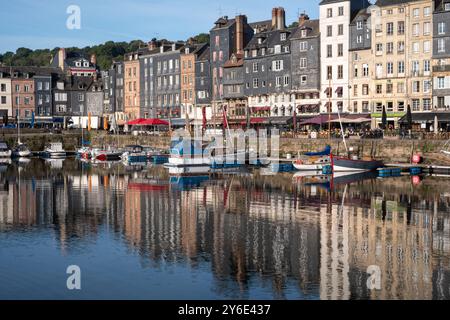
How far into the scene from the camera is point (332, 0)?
250 feet

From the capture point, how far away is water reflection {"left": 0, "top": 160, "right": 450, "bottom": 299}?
2370 centimetres

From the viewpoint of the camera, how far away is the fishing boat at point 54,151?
86812 mm

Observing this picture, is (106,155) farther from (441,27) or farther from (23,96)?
(441,27)

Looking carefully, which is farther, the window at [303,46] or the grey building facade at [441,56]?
the window at [303,46]

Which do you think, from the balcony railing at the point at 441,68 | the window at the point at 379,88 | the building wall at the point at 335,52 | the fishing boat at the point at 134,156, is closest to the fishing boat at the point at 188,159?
the fishing boat at the point at 134,156

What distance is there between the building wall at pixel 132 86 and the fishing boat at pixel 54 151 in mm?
18169

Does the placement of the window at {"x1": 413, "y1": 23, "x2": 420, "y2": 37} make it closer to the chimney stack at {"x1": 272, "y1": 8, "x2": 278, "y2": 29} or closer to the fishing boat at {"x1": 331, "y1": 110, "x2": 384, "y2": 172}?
Answer: the fishing boat at {"x1": 331, "y1": 110, "x2": 384, "y2": 172}

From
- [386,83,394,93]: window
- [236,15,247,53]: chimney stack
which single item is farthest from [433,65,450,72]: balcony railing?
[236,15,247,53]: chimney stack

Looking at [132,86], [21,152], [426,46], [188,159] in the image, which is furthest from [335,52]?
[132,86]

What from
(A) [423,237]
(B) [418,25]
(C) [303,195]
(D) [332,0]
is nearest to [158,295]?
(A) [423,237]

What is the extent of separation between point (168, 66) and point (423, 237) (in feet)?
243

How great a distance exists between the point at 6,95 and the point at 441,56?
7137 centimetres

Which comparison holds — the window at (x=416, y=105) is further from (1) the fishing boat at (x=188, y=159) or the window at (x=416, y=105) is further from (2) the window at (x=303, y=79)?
(1) the fishing boat at (x=188, y=159)

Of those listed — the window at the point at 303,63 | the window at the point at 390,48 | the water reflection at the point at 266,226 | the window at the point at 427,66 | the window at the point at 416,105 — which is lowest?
the water reflection at the point at 266,226
